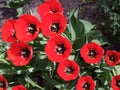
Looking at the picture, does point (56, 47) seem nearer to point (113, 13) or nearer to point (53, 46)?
point (53, 46)

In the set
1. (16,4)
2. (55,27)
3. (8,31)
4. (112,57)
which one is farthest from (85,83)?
(16,4)

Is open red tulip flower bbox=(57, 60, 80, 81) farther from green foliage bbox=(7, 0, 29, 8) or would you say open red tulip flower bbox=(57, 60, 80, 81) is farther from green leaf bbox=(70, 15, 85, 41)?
green foliage bbox=(7, 0, 29, 8)

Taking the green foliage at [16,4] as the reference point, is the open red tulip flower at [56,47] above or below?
above

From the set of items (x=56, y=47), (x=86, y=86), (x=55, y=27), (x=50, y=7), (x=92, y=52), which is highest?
(x=50, y=7)

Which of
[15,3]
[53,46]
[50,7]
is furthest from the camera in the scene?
[15,3]

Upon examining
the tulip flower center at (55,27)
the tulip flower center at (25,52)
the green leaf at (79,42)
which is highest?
the tulip flower center at (55,27)

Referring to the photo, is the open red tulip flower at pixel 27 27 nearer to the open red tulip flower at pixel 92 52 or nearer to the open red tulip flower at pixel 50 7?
the open red tulip flower at pixel 50 7

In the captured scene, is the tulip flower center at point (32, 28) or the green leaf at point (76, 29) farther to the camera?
the green leaf at point (76, 29)

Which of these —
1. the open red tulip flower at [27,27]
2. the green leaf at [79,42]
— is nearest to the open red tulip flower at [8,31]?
the open red tulip flower at [27,27]
